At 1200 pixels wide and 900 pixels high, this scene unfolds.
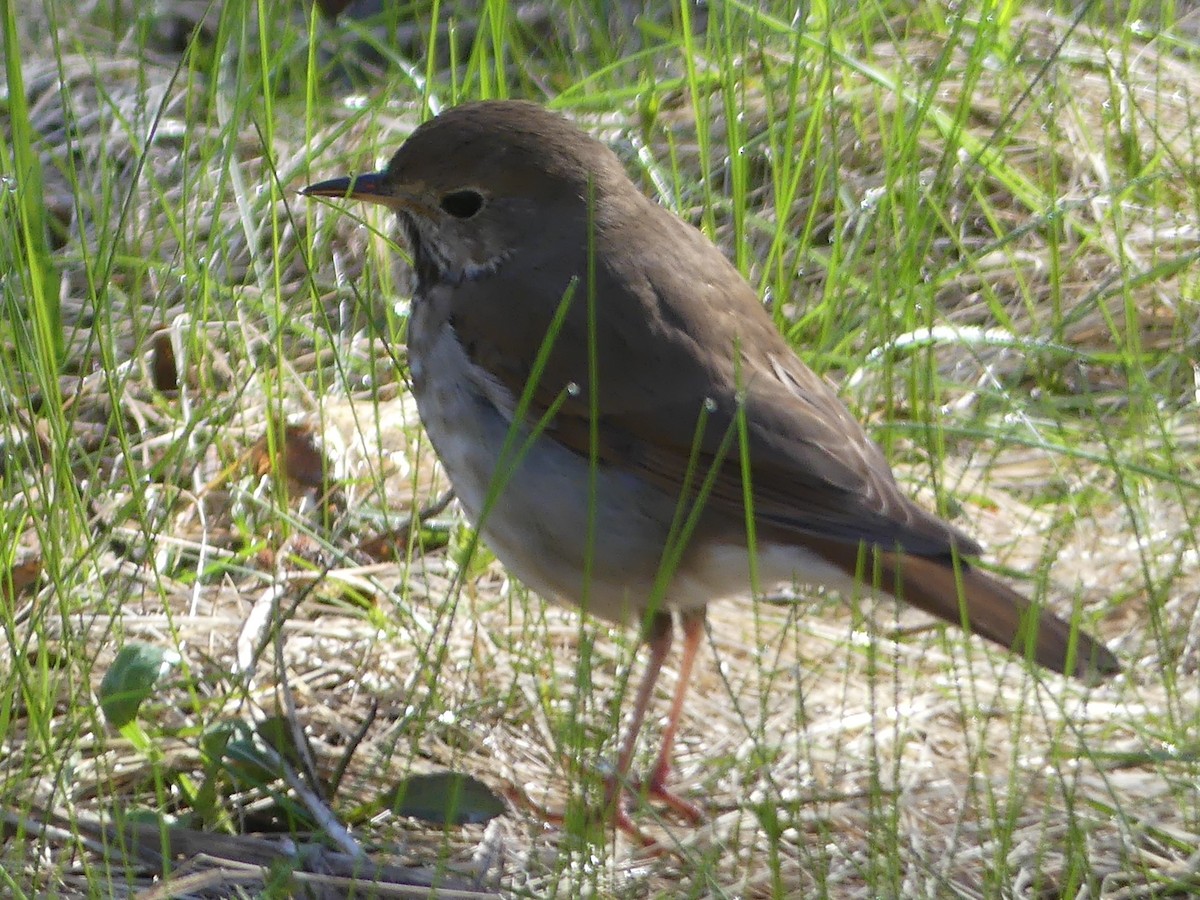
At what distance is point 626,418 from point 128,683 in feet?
Result: 3.00

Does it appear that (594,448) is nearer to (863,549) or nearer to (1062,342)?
(863,549)

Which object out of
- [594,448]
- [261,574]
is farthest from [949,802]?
[261,574]

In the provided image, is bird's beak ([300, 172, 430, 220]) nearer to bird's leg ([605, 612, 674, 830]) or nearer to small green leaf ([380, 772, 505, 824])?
bird's leg ([605, 612, 674, 830])

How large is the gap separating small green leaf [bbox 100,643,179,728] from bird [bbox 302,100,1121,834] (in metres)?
0.60

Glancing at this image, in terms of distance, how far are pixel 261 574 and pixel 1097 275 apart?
219cm

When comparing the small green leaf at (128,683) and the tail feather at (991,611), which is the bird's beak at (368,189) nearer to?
the small green leaf at (128,683)

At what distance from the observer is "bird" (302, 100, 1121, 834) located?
2861 millimetres

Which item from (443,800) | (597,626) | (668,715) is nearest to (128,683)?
Answer: (443,800)

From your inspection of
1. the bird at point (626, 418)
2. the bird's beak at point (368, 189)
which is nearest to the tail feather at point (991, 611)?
the bird at point (626, 418)

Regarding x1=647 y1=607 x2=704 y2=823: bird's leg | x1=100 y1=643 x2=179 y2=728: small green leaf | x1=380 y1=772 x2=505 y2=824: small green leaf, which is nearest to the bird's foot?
x1=647 y1=607 x2=704 y2=823: bird's leg

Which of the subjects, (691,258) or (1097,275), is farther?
(1097,275)

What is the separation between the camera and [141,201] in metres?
4.75

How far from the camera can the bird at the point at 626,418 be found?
286cm

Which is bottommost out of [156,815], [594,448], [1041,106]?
[156,815]
